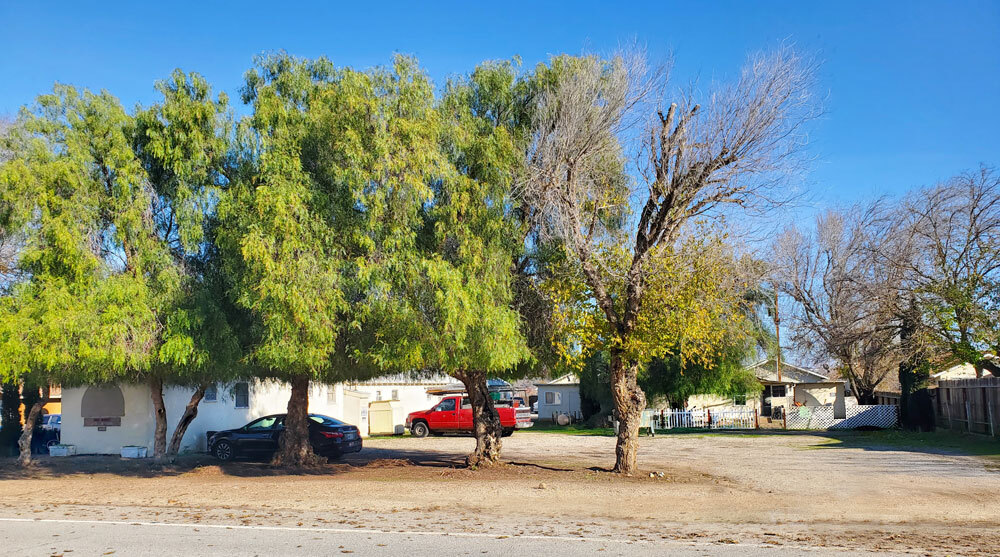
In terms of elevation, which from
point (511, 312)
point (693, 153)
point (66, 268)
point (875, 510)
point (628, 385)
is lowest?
point (875, 510)

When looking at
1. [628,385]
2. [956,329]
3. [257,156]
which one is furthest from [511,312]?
[956,329]

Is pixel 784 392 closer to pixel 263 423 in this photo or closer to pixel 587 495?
pixel 263 423

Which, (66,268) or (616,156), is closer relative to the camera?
(66,268)

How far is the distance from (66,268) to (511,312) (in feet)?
27.1

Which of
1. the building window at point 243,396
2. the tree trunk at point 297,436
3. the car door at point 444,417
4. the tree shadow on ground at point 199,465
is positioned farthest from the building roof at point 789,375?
the tree trunk at point 297,436

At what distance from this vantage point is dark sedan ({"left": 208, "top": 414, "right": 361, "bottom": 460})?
21.5m

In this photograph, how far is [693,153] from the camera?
582 inches

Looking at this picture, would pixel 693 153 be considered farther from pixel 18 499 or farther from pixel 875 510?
pixel 18 499

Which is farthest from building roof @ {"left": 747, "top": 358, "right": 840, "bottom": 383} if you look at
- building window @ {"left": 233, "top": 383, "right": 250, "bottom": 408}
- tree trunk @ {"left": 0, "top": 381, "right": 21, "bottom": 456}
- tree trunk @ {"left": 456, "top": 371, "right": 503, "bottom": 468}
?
tree trunk @ {"left": 0, "top": 381, "right": 21, "bottom": 456}

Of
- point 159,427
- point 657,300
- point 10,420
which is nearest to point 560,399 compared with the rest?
point 159,427

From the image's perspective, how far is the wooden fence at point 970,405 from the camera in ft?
77.5

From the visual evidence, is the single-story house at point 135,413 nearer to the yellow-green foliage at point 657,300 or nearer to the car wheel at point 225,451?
the car wheel at point 225,451

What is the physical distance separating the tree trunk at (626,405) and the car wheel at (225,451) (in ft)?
36.3

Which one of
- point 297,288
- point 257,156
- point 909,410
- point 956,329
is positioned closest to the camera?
point 297,288
